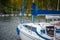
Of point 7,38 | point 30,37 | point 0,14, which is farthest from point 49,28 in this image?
point 0,14

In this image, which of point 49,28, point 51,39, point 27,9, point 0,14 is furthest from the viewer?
point 0,14

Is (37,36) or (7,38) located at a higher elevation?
(37,36)

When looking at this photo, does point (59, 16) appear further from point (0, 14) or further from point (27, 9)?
point (0, 14)

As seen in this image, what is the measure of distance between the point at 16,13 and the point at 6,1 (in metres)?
2.40

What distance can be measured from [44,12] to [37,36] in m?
2.11

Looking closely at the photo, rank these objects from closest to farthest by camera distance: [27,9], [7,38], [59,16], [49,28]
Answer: [49,28], [59,16], [7,38], [27,9]

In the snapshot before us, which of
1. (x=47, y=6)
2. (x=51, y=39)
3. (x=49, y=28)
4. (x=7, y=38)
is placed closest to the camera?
(x=51, y=39)

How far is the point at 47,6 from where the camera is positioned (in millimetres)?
22109

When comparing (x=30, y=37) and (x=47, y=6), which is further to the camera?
(x=47, y=6)

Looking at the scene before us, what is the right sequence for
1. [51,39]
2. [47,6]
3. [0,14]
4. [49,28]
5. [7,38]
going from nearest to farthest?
[51,39] → [49,28] → [7,38] → [47,6] → [0,14]

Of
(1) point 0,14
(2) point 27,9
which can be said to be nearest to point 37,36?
(2) point 27,9

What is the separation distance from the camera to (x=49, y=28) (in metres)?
7.62

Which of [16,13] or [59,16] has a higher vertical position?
[59,16]

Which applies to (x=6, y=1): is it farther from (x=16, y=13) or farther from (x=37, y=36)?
(x=37, y=36)
